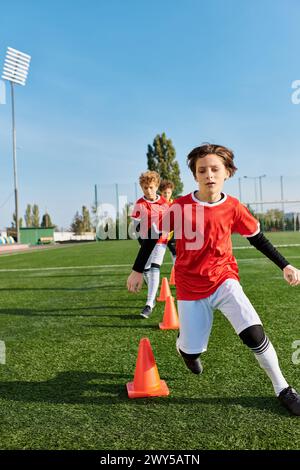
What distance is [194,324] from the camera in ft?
9.58

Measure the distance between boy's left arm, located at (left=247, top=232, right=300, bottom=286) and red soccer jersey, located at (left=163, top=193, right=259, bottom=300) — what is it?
69 millimetres

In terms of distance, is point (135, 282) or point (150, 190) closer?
point (135, 282)

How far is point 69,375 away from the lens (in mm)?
3428

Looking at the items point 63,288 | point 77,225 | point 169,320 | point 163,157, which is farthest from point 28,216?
point 169,320

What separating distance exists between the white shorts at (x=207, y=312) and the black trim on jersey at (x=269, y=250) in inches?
12.1

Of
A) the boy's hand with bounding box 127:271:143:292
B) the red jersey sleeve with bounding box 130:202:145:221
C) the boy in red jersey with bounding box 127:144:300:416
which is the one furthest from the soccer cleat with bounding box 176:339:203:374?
the red jersey sleeve with bounding box 130:202:145:221

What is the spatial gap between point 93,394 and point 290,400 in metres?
1.33

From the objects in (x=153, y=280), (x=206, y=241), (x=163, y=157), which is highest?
(x=163, y=157)

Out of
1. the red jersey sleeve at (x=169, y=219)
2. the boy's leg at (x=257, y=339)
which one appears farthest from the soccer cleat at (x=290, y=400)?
the red jersey sleeve at (x=169, y=219)

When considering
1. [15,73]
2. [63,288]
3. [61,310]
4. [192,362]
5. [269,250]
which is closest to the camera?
[269,250]

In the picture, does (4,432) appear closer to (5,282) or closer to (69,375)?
(69,375)

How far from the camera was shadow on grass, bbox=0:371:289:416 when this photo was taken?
277cm

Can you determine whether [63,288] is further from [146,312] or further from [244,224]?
[244,224]

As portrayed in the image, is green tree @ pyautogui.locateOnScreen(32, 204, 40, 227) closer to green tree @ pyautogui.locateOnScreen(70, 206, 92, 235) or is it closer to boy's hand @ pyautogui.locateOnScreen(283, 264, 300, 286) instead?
green tree @ pyautogui.locateOnScreen(70, 206, 92, 235)
